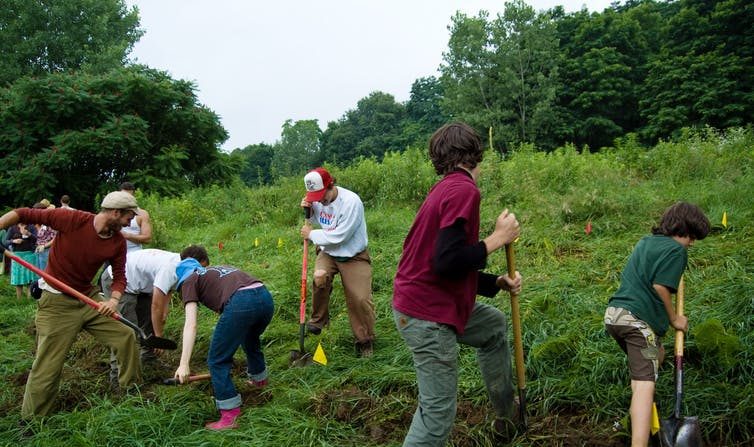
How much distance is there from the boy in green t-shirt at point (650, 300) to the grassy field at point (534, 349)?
1.47ft

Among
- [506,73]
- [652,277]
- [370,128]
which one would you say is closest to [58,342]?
[652,277]

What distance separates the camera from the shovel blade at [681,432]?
9.70 feet

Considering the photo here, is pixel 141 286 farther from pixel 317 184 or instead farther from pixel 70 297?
pixel 317 184

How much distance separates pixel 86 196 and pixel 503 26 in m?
24.2

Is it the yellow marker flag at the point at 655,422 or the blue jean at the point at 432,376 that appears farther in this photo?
the yellow marker flag at the point at 655,422

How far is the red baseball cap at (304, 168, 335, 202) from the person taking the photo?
15.9ft

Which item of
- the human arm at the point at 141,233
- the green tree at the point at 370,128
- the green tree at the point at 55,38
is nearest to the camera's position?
the human arm at the point at 141,233

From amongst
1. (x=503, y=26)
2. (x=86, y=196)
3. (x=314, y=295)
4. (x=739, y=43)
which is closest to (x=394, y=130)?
(x=503, y=26)

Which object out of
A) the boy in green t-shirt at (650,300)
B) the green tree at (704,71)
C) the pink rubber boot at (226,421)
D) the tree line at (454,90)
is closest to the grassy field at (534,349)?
the pink rubber boot at (226,421)

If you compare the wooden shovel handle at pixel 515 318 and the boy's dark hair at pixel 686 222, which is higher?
the boy's dark hair at pixel 686 222

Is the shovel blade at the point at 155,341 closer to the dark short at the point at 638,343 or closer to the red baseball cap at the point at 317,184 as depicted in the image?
the red baseball cap at the point at 317,184

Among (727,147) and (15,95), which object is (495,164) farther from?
(15,95)

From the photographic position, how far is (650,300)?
9.96ft

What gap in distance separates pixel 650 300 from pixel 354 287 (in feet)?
8.22
